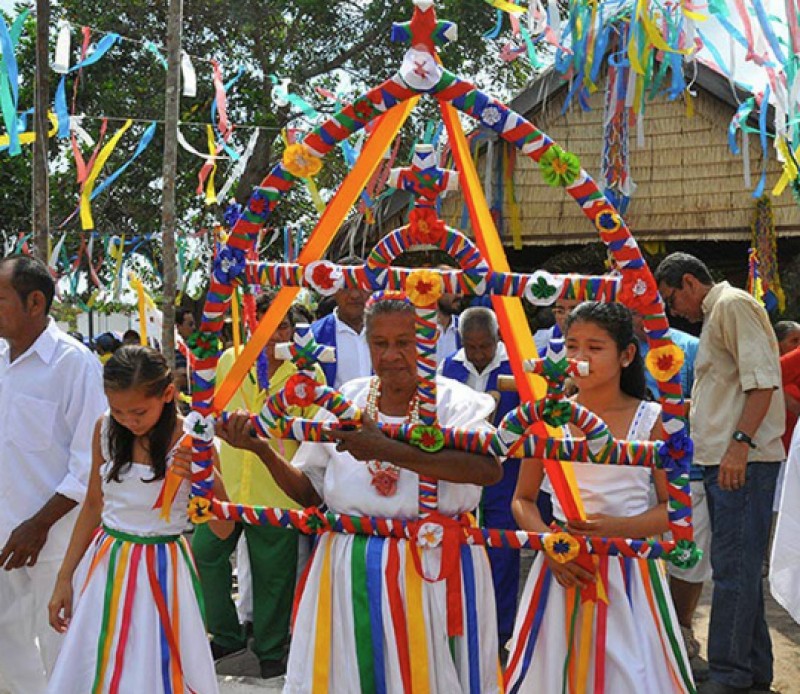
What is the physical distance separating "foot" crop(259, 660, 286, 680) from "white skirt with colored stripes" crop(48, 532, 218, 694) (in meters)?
1.41

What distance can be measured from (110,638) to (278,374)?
Answer: 192cm

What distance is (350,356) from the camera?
517 centimetres

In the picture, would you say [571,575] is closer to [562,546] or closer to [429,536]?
[562,546]

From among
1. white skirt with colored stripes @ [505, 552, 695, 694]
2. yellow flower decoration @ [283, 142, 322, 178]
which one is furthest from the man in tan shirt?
yellow flower decoration @ [283, 142, 322, 178]

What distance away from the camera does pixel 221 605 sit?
478 cm

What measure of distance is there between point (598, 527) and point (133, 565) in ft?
4.83

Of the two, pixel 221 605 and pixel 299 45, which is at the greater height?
pixel 299 45

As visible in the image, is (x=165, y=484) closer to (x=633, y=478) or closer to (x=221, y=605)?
(x=633, y=478)

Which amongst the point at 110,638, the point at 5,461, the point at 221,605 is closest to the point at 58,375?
the point at 5,461

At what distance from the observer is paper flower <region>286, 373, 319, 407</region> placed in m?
2.53

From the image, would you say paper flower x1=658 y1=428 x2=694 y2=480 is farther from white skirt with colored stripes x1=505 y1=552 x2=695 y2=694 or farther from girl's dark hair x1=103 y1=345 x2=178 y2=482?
girl's dark hair x1=103 y1=345 x2=178 y2=482

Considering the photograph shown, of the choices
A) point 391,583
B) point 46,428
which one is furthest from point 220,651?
point 391,583

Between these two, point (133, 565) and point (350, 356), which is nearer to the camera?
point (133, 565)

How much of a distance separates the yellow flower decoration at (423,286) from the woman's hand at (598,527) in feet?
2.59
